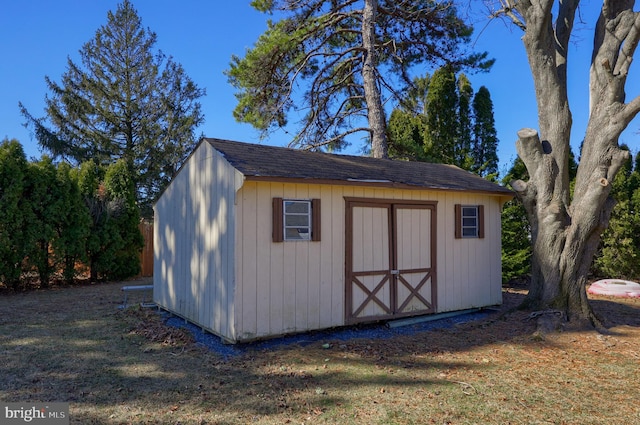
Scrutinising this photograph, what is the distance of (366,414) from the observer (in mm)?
3557

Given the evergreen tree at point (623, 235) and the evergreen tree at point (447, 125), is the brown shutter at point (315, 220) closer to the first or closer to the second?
the evergreen tree at point (447, 125)

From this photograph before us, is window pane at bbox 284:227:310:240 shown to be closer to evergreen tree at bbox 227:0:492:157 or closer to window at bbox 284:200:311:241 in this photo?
window at bbox 284:200:311:241

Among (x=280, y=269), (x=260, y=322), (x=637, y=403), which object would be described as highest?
(x=280, y=269)

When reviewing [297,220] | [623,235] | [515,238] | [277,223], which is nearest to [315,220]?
[297,220]

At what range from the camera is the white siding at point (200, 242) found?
18.8 feet

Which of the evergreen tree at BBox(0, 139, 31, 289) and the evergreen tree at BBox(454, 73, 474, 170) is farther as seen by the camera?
the evergreen tree at BBox(454, 73, 474, 170)

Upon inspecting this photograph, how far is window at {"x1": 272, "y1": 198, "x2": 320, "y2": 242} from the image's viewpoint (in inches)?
230

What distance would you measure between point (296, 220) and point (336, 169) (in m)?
1.36

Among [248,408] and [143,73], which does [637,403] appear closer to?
[248,408]

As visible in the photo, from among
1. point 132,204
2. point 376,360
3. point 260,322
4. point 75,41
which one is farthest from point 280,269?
point 75,41

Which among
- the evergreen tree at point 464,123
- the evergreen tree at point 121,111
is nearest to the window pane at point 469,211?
the evergreen tree at point 464,123

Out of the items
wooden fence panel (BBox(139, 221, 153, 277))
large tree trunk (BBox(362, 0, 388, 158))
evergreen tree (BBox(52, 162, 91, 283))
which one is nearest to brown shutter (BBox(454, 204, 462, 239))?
large tree trunk (BBox(362, 0, 388, 158))

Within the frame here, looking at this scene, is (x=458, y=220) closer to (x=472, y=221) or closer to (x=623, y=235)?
(x=472, y=221)

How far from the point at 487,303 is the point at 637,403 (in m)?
4.39
